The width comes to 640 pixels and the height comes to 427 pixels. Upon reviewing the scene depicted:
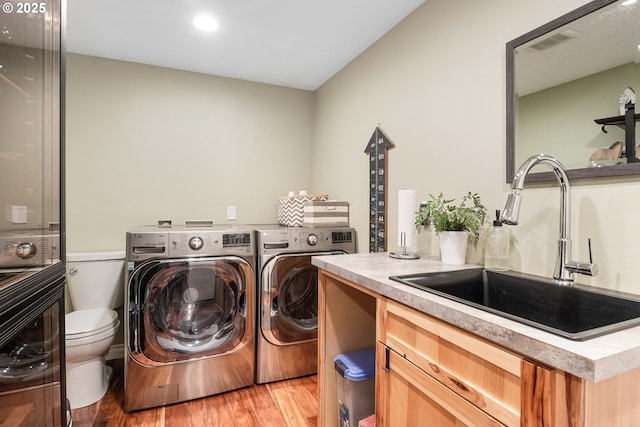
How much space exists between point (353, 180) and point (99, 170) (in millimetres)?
1976

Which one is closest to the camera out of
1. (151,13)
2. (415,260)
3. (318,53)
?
(415,260)

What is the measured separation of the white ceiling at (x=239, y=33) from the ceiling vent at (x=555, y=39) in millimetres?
829

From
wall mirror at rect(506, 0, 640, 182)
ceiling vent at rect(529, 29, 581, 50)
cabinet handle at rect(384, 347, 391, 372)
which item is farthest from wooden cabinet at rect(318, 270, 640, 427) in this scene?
ceiling vent at rect(529, 29, 581, 50)

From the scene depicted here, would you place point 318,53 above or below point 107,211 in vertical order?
above

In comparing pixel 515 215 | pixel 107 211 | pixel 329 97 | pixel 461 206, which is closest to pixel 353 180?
pixel 329 97

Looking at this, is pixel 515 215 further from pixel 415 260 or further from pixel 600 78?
pixel 415 260

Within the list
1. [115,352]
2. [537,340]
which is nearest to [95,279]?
[115,352]

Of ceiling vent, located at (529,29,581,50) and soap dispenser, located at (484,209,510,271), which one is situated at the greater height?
ceiling vent, located at (529,29,581,50)

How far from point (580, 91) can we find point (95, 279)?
2926mm

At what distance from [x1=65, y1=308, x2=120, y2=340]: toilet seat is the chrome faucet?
224cm

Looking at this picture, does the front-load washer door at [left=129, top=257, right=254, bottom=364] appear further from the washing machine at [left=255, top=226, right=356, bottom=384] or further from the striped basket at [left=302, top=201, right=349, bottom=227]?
the striped basket at [left=302, top=201, right=349, bottom=227]

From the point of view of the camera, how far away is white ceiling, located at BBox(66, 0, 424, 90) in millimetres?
1931

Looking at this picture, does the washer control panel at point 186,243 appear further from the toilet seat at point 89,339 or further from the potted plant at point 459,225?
the potted plant at point 459,225

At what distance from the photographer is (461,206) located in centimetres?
155
